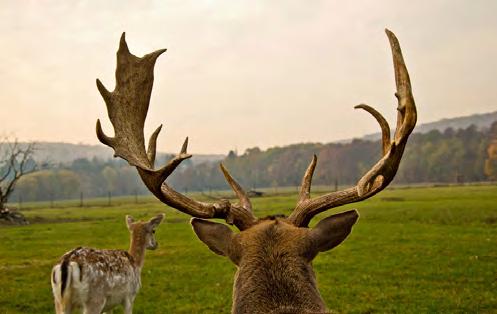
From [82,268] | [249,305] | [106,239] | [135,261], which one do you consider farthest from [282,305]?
[106,239]

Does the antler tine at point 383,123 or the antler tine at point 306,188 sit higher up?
the antler tine at point 383,123

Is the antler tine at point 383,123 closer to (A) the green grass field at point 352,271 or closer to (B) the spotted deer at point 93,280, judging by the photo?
(B) the spotted deer at point 93,280

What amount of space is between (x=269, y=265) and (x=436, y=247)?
18306 millimetres

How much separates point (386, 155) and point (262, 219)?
3.73 feet

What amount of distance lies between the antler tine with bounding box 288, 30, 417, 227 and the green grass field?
778cm

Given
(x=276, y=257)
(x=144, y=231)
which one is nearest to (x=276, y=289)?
(x=276, y=257)

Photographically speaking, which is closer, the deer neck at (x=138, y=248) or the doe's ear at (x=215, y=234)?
the doe's ear at (x=215, y=234)

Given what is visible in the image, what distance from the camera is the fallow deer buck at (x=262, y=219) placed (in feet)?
11.6

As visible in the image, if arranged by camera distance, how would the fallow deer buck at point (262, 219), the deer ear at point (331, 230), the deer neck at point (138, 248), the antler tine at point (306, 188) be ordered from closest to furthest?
the fallow deer buck at point (262, 219) → the deer ear at point (331, 230) → the antler tine at point (306, 188) → the deer neck at point (138, 248)

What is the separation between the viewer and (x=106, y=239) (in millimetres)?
27469

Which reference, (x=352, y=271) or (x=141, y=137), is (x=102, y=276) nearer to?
(x=141, y=137)

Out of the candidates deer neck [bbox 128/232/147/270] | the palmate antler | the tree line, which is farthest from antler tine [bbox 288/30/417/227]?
the tree line

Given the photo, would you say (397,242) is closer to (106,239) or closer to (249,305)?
(106,239)

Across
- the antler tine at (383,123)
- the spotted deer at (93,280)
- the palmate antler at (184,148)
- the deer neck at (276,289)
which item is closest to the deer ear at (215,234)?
the palmate antler at (184,148)
